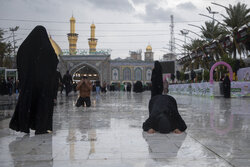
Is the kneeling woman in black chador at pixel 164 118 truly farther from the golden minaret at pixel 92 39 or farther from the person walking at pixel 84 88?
the golden minaret at pixel 92 39

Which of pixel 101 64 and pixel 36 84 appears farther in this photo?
pixel 101 64

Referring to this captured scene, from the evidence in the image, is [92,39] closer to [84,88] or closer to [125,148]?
[84,88]

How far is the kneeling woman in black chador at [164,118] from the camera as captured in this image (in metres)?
5.16

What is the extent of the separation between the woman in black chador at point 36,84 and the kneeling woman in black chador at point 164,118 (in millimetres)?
1608

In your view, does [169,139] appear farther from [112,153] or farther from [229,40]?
[229,40]

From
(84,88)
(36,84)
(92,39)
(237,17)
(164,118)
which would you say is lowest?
(164,118)

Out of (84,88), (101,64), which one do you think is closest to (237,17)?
(84,88)

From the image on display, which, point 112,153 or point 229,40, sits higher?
point 229,40

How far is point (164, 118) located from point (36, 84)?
2065mm

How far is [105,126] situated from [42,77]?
1.55 m

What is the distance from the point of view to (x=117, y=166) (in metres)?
3.16

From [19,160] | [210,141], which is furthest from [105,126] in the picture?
[19,160]

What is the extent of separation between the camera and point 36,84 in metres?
5.29

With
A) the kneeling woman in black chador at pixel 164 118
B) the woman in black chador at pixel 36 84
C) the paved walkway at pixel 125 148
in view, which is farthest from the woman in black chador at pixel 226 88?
the woman in black chador at pixel 36 84
